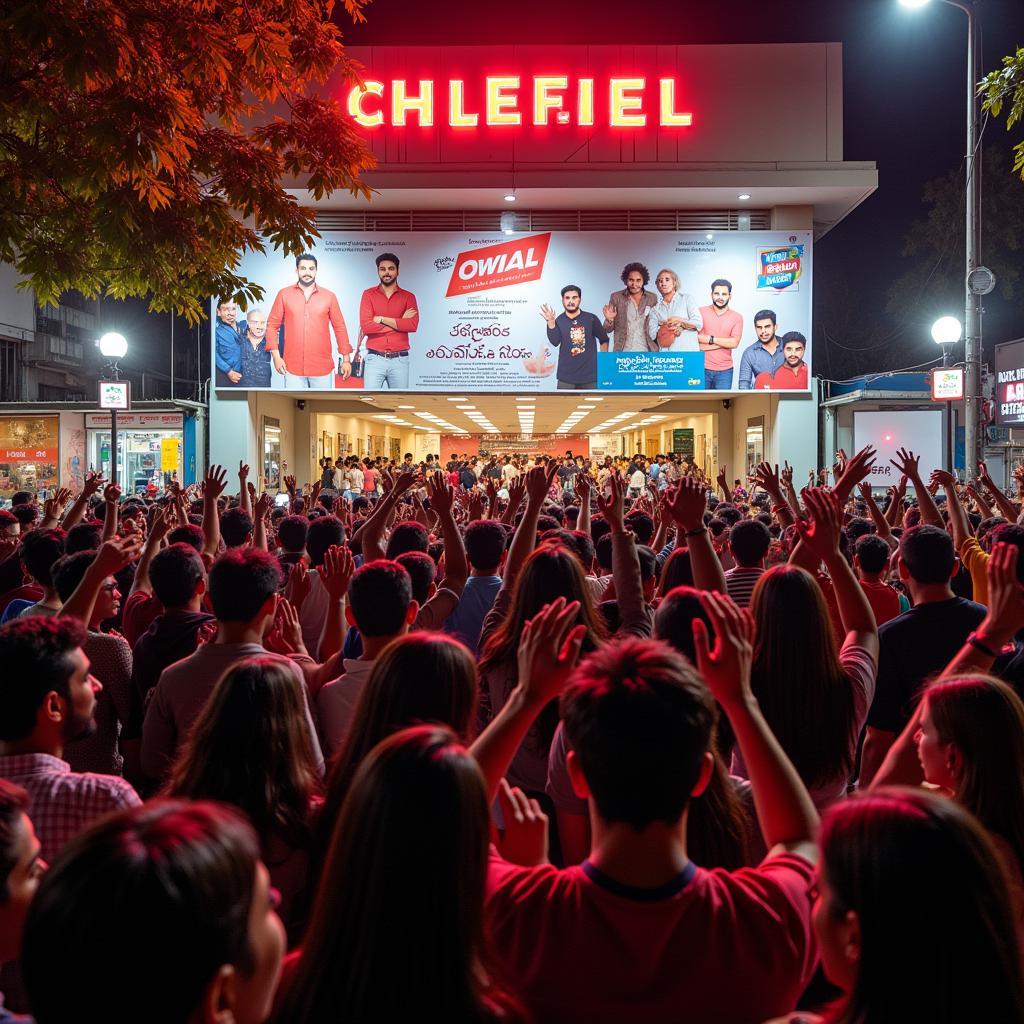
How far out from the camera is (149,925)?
1217mm

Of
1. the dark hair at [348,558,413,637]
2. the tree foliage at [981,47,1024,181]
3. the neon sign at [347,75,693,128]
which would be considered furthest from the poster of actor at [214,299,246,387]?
the dark hair at [348,558,413,637]

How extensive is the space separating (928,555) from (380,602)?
2567 mm

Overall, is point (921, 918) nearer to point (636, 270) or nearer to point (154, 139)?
point (154, 139)

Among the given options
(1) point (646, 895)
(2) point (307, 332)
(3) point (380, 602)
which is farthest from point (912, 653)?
(2) point (307, 332)

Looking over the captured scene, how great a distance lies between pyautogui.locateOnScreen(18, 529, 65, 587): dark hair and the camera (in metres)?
5.27

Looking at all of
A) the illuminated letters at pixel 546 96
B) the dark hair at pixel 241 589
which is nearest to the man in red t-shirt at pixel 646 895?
the dark hair at pixel 241 589

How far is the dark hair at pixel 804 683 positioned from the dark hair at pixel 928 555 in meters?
1.30

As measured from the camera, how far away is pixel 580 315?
21.9 meters

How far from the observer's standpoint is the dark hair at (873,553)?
5.45 m

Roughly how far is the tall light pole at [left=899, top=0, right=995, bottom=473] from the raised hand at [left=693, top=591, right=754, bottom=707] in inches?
552

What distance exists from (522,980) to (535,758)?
6.05 feet

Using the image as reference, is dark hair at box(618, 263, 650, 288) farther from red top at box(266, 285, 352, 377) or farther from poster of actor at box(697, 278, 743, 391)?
red top at box(266, 285, 352, 377)

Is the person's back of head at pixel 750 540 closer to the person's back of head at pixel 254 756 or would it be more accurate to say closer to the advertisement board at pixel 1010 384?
the person's back of head at pixel 254 756

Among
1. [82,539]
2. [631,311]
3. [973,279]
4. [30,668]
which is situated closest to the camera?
[30,668]
